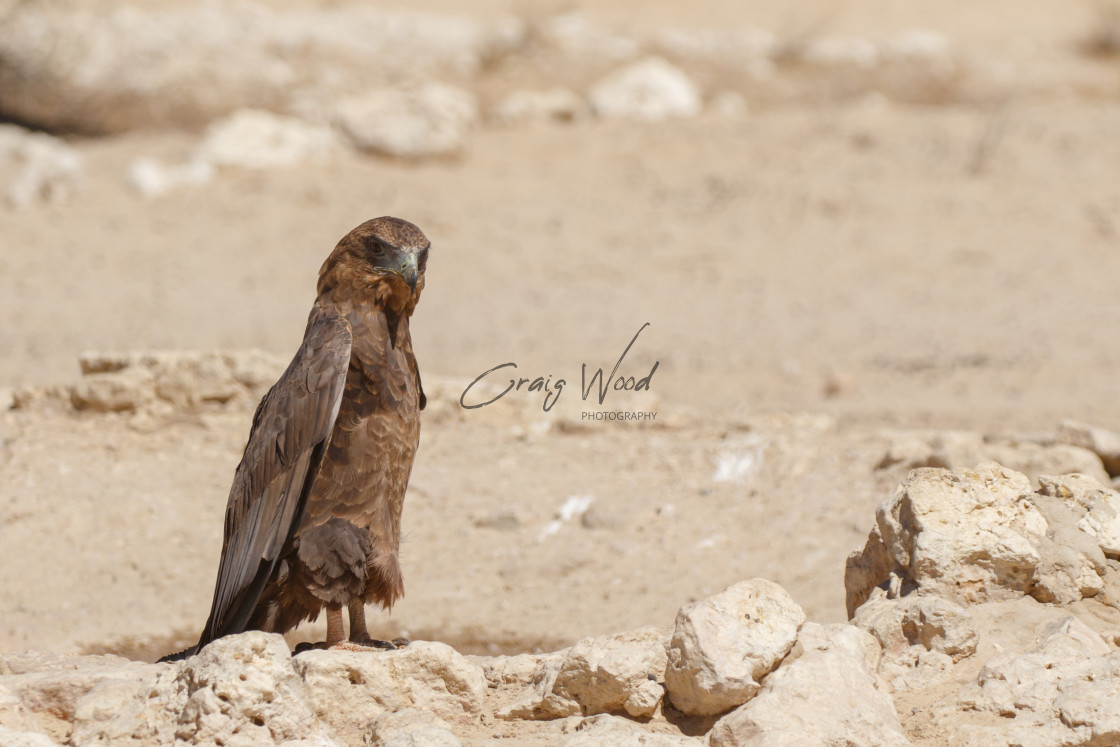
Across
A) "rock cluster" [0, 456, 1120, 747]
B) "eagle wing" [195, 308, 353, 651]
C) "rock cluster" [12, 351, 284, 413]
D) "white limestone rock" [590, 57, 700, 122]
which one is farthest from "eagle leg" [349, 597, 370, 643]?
"white limestone rock" [590, 57, 700, 122]

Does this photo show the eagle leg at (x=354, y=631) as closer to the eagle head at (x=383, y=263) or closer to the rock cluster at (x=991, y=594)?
the eagle head at (x=383, y=263)

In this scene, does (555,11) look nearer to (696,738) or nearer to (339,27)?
(339,27)

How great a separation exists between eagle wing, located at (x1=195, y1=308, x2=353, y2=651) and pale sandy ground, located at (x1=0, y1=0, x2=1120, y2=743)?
186 centimetres

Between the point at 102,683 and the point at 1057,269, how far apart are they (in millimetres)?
10728

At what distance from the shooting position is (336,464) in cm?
416

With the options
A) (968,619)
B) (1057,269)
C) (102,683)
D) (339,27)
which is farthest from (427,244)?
(339,27)

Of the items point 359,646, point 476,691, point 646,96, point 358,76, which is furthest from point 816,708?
point 358,76

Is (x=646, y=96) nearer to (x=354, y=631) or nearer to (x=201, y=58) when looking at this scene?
(x=201, y=58)

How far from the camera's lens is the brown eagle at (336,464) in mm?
4043

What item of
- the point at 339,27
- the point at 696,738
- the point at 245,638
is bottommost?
the point at 696,738

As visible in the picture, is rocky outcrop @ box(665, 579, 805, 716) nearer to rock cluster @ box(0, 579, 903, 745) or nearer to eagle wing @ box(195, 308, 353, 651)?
rock cluster @ box(0, 579, 903, 745)

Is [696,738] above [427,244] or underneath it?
underneath

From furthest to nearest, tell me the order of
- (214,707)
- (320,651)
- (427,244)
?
(427,244)
(320,651)
(214,707)

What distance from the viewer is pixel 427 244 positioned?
4191 millimetres
